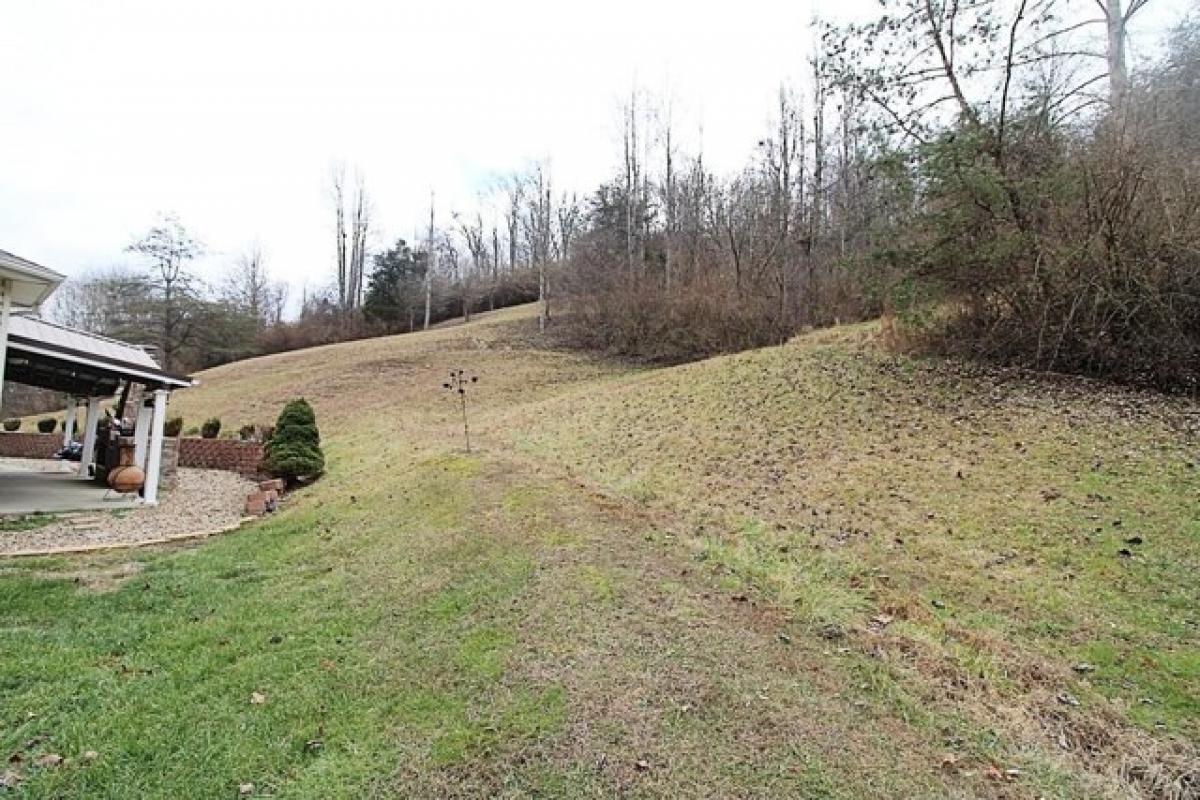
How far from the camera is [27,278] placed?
6.50 metres

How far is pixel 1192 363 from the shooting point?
25.9ft

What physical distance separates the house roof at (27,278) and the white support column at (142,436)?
2996mm

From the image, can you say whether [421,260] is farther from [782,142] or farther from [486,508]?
[486,508]

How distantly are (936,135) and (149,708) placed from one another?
1148 cm

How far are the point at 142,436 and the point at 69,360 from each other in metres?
2.10

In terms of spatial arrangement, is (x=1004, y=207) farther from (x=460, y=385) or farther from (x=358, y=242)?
(x=358, y=242)

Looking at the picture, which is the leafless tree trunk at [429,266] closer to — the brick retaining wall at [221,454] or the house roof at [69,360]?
the brick retaining wall at [221,454]

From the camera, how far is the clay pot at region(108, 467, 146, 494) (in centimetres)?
950

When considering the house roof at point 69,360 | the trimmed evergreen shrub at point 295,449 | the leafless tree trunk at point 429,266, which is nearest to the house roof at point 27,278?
the house roof at point 69,360

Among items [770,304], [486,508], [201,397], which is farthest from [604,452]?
[201,397]

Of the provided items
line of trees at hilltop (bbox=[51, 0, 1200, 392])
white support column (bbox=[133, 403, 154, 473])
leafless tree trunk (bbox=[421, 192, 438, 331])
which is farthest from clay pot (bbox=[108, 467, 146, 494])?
leafless tree trunk (bbox=[421, 192, 438, 331])

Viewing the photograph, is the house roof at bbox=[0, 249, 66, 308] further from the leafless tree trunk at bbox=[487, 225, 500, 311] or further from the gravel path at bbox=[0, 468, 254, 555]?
the leafless tree trunk at bbox=[487, 225, 500, 311]

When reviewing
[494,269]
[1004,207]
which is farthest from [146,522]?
[494,269]

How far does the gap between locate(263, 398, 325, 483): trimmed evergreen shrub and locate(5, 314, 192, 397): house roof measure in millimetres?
1648
